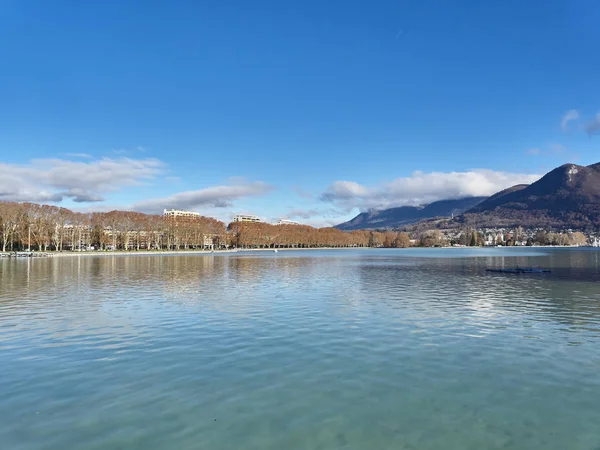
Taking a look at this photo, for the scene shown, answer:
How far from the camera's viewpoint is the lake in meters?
9.68

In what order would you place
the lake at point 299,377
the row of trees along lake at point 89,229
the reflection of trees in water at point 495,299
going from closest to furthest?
the lake at point 299,377 → the reflection of trees in water at point 495,299 → the row of trees along lake at point 89,229

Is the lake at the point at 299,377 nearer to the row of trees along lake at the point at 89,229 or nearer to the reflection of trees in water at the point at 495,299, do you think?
the reflection of trees in water at the point at 495,299

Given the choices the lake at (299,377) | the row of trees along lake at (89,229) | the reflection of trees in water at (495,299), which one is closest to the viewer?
the lake at (299,377)

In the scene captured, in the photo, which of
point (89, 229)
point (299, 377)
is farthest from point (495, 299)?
point (89, 229)

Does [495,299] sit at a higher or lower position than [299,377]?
lower

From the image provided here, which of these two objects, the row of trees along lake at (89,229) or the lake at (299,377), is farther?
the row of trees along lake at (89,229)

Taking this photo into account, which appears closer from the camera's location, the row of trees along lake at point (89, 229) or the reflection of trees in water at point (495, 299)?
the reflection of trees in water at point (495, 299)

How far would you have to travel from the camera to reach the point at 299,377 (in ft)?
44.8

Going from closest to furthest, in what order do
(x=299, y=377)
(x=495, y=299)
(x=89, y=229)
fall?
1. (x=299, y=377)
2. (x=495, y=299)
3. (x=89, y=229)

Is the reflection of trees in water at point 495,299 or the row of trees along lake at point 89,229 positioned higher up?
the row of trees along lake at point 89,229

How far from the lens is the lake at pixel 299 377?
9680 mm

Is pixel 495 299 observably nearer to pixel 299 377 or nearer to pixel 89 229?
pixel 299 377

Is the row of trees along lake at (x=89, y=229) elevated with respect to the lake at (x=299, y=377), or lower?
elevated

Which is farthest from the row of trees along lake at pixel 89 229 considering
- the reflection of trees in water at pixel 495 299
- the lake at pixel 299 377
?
the reflection of trees in water at pixel 495 299
